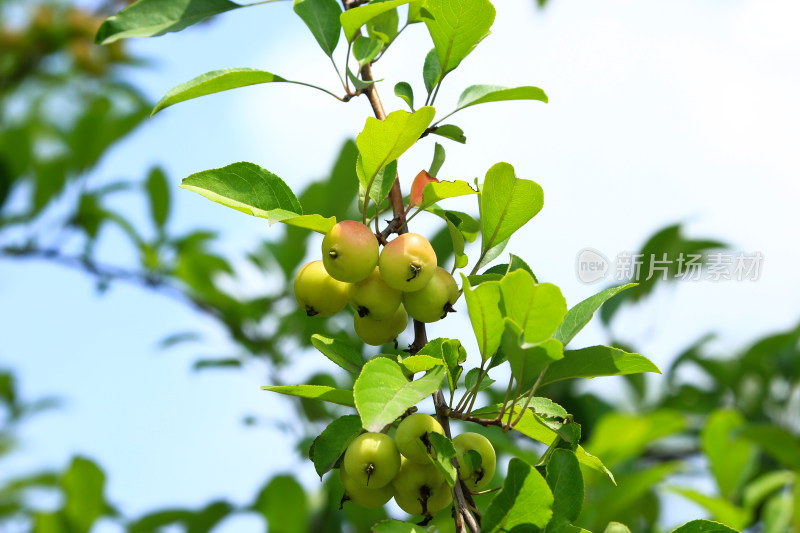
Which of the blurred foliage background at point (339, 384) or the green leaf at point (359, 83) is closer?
the green leaf at point (359, 83)

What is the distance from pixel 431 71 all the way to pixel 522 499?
0.52 meters

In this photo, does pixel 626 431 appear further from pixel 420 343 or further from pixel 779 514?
pixel 420 343

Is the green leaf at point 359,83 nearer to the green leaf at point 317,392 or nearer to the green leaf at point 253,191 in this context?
the green leaf at point 253,191

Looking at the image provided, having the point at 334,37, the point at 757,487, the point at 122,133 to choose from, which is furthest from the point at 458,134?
the point at 122,133

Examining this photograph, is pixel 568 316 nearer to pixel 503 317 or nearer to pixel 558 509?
pixel 503 317

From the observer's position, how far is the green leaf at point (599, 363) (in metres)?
0.71

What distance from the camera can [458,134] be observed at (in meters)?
0.88

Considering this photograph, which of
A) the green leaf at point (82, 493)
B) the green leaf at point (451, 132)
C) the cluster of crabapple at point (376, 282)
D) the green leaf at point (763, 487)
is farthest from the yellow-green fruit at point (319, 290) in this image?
the green leaf at point (763, 487)

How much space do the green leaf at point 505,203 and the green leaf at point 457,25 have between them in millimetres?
177

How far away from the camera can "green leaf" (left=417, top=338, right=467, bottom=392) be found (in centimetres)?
71

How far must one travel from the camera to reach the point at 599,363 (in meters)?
0.73

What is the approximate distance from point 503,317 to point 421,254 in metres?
0.10

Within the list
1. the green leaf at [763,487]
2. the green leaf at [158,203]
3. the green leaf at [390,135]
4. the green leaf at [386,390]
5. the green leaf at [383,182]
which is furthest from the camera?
the green leaf at [158,203]

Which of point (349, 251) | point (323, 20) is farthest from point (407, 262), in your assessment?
point (323, 20)
